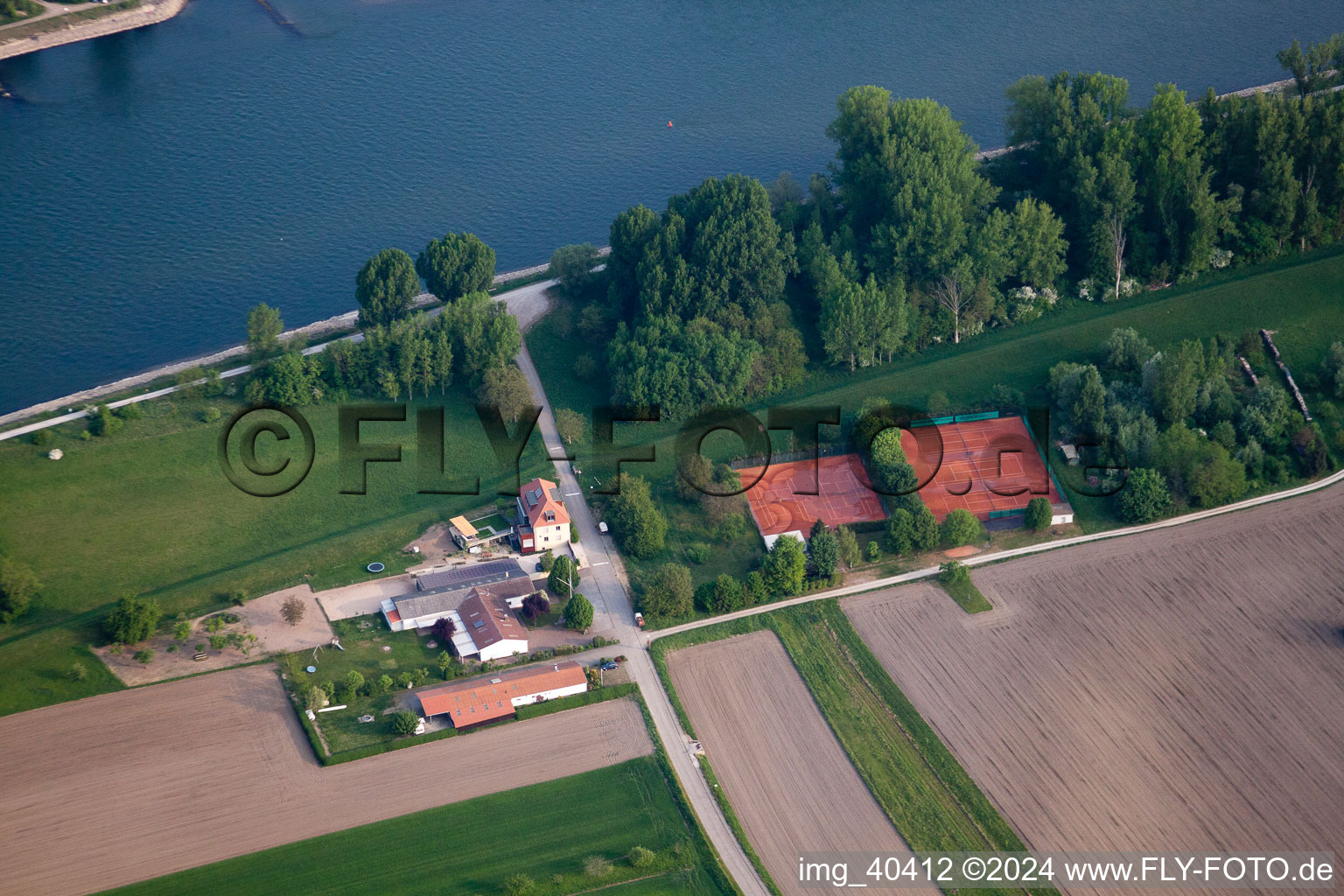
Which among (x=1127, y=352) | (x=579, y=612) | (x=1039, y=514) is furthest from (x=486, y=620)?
(x=1127, y=352)

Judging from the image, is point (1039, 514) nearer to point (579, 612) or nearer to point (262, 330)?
point (579, 612)

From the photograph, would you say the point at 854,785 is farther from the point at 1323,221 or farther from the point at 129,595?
the point at 1323,221

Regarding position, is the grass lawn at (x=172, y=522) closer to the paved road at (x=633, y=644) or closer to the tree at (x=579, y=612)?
the paved road at (x=633, y=644)

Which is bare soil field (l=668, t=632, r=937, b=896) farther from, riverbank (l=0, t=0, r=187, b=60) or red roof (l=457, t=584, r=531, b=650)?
riverbank (l=0, t=0, r=187, b=60)

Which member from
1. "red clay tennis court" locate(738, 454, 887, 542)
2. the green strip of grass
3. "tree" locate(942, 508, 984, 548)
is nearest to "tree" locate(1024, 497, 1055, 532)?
"tree" locate(942, 508, 984, 548)

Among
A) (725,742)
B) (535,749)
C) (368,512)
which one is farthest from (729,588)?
(368,512)
